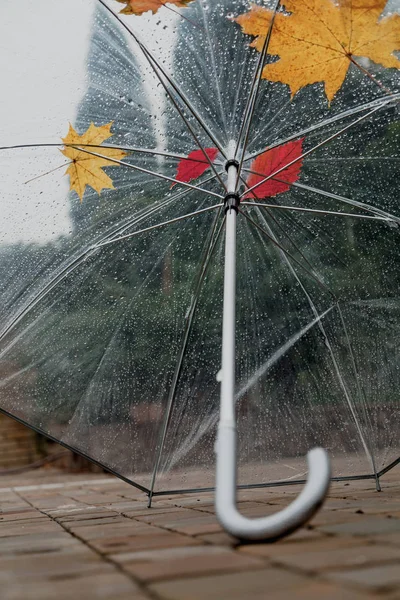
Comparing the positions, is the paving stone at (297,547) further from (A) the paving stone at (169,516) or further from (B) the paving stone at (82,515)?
(B) the paving stone at (82,515)

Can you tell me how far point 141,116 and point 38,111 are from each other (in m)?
0.33

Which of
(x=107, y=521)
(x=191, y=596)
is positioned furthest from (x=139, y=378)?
(x=191, y=596)

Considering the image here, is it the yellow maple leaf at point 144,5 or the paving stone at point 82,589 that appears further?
the yellow maple leaf at point 144,5

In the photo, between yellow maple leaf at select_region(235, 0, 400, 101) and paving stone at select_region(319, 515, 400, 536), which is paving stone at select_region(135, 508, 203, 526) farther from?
yellow maple leaf at select_region(235, 0, 400, 101)

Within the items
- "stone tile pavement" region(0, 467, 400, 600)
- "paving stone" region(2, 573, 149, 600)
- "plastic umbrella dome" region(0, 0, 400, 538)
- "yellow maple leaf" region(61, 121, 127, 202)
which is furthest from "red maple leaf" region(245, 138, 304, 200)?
"paving stone" region(2, 573, 149, 600)

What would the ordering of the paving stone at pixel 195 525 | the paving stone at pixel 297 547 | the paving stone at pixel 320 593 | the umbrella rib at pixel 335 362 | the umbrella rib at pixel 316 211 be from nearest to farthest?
the paving stone at pixel 320 593
the paving stone at pixel 297 547
the paving stone at pixel 195 525
the umbrella rib at pixel 316 211
the umbrella rib at pixel 335 362

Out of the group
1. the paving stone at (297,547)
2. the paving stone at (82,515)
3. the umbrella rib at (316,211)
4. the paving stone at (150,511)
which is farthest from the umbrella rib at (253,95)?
the paving stone at (82,515)

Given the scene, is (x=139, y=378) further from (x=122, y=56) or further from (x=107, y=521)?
(x=122, y=56)

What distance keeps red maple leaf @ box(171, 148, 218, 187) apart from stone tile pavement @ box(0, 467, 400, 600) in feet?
3.80

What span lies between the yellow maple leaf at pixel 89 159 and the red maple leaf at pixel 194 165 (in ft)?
0.66

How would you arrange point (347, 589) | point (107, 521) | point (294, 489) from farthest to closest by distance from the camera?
point (294, 489) < point (107, 521) < point (347, 589)

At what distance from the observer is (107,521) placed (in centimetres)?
237

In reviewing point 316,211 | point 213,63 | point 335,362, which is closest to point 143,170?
point 213,63

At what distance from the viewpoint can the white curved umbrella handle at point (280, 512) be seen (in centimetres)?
133
